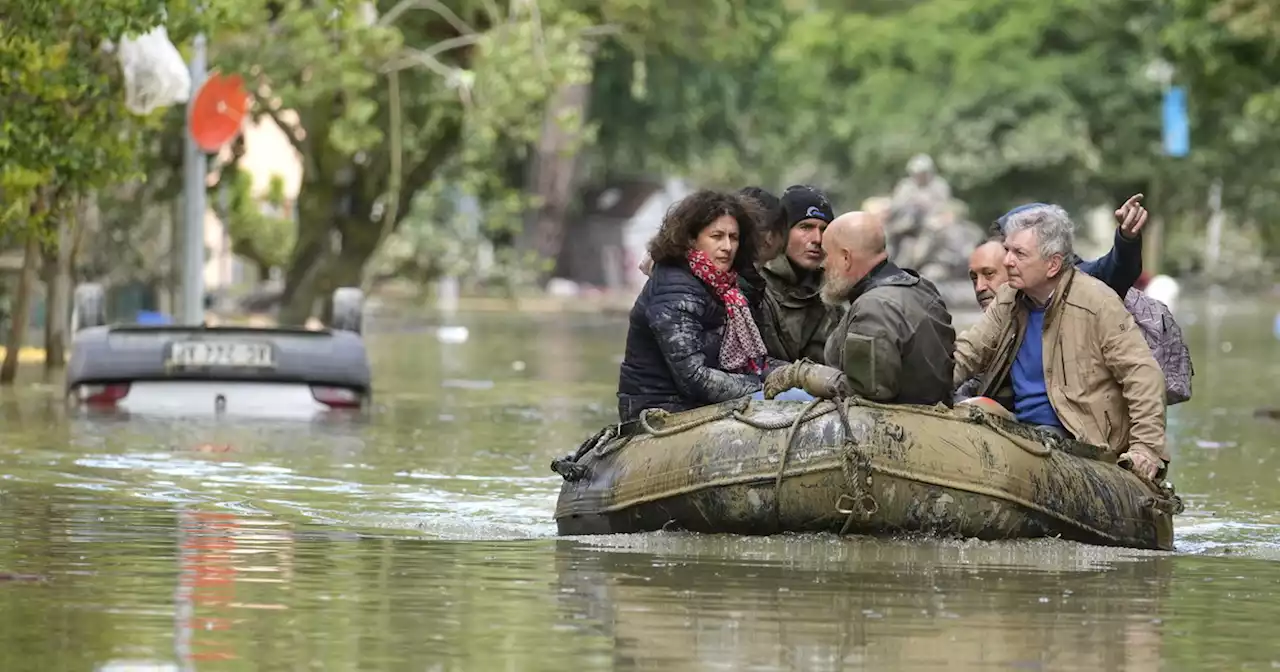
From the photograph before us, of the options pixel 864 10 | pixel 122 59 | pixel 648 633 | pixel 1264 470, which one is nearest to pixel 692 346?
pixel 648 633

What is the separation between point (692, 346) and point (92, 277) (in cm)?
2068

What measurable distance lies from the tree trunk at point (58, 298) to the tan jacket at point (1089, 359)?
15.2 meters

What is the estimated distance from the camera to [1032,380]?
13.1 m

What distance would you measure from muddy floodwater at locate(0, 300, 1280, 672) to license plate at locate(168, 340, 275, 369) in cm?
205

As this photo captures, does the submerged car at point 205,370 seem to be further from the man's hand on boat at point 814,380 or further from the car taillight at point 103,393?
the man's hand on boat at point 814,380

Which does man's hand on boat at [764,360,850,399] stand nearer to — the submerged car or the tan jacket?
the tan jacket

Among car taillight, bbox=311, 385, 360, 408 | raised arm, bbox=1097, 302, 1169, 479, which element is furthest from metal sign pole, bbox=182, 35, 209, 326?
raised arm, bbox=1097, 302, 1169, 479

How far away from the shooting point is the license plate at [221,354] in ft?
70.2

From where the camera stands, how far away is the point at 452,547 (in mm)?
12461

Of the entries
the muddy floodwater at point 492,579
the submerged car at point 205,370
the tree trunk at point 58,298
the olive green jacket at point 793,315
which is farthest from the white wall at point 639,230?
the olive green jacket at point 793,315

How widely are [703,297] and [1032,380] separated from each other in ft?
4.75

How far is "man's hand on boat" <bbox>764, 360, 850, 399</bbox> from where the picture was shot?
12203 millimetres

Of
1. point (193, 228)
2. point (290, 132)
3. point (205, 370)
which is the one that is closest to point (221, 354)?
point (205, 370)

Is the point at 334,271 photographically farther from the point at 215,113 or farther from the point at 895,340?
the point at 895,340
